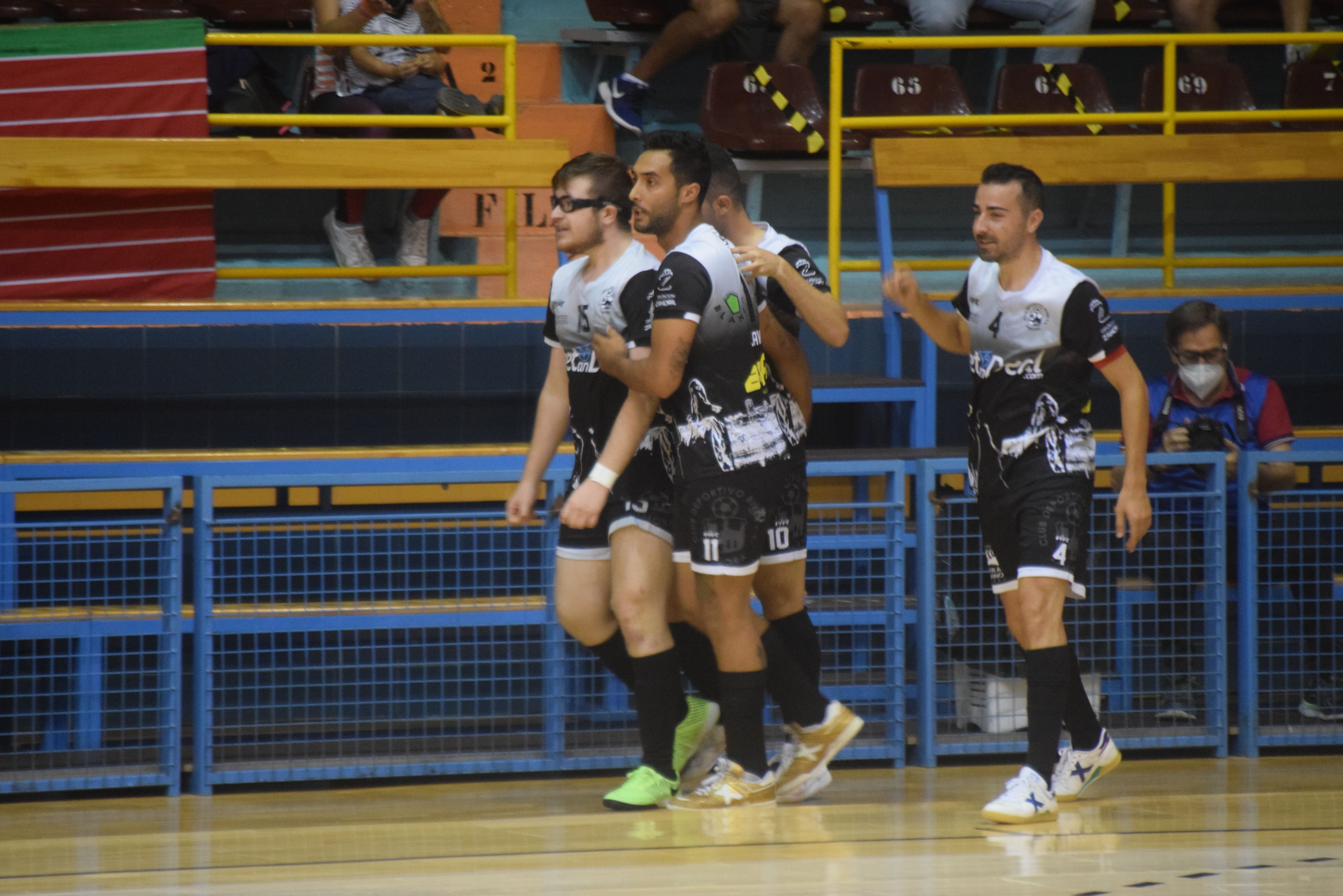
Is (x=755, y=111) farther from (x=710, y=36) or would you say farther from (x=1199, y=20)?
(x=1199, y=20)

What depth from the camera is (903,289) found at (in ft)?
14.7

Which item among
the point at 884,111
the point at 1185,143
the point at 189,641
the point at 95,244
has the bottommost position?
the point at 189,641

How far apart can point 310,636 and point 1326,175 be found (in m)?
5.24

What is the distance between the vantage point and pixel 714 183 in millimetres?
4707

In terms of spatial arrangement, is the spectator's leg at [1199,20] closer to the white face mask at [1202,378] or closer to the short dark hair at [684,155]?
the white face mask at [1202,378]

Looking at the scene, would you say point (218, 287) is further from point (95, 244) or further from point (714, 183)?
point (714, 183)

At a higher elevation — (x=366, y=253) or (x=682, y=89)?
(x=682, y=89)

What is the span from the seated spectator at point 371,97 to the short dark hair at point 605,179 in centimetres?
322

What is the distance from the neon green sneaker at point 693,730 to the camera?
489 cm

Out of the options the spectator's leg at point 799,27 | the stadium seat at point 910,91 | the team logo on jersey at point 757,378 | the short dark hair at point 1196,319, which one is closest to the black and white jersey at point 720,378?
the team logo on jersey at point 757,378

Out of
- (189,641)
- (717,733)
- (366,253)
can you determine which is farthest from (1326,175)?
(189,641)

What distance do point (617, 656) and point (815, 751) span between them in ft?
2.36

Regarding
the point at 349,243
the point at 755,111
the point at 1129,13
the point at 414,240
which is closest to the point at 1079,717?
the point at 414,240

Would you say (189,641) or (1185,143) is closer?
(189,641)
